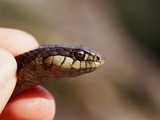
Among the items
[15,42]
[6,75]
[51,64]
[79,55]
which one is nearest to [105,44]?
[15,42]

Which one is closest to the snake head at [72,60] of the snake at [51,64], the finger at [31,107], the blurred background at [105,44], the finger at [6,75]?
the snake at [51,64]

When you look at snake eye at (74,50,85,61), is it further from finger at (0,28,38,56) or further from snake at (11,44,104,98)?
finger at (0,28,38,56)

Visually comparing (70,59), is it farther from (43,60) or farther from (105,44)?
(105,44)

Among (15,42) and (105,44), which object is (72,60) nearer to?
(15,42)

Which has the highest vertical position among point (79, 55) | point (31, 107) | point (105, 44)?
point (79, 55)

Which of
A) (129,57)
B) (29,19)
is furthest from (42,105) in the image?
(129,57)

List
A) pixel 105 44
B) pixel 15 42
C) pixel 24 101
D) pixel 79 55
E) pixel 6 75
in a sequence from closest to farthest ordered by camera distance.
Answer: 1. pixel 6 75
2. pixel 24 101
3. pixel 79 55
4. pixel 15 42
5. pixel 105 44

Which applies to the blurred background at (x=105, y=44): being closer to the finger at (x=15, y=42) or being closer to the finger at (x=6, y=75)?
the finger at (x=15, y=42)
